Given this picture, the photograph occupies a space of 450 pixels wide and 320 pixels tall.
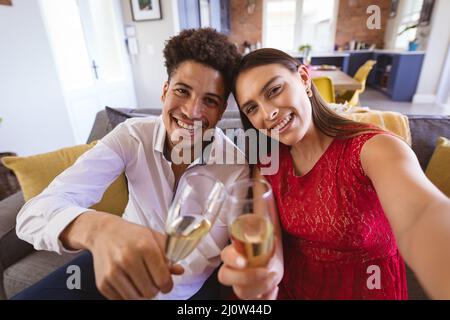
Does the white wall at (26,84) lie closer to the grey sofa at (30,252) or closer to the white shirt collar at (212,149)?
the grey sofa at (30,252)

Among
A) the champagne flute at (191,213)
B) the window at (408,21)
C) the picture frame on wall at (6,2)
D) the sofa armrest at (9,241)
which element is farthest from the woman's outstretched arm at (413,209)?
the window at (408,21)

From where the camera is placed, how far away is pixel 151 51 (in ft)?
11.7

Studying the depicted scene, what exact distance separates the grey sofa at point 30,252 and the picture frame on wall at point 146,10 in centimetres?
289

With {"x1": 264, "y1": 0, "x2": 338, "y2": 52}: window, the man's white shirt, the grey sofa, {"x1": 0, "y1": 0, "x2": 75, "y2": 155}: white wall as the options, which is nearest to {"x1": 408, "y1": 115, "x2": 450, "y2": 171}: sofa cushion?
the grey sofa

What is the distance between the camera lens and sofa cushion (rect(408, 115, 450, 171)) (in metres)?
1.22

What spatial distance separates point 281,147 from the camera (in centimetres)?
99

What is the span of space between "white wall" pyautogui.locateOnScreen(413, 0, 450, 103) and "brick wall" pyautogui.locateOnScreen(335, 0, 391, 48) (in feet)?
7.49

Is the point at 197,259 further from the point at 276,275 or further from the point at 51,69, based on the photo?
the point at 51,69

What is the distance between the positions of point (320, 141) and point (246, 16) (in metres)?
7.62

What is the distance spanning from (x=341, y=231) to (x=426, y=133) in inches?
33.1

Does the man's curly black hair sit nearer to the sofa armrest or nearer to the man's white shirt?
the man's white shirt

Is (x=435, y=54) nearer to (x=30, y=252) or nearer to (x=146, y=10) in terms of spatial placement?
(x=146, y=10)

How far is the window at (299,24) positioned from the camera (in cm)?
694
